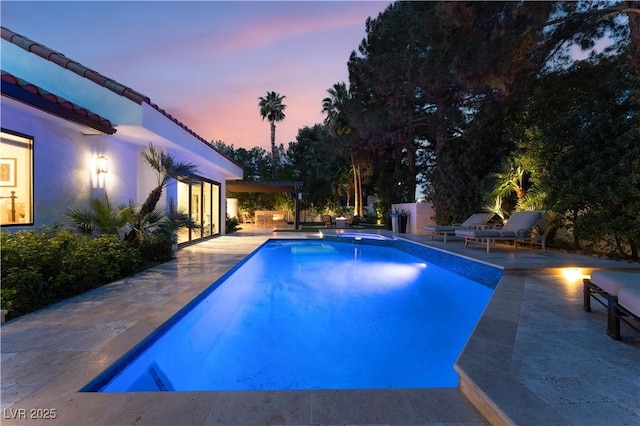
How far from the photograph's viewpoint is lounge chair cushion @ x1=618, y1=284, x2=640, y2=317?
2.77 metres

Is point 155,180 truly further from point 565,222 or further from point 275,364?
point 565,222

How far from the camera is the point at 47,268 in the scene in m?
4.40

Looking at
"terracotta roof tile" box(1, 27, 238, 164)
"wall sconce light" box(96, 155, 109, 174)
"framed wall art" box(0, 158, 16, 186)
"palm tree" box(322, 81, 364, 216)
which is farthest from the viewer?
"palm tree" box(322, 81, 364, 216)

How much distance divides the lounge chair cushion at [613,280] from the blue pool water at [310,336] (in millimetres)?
1453

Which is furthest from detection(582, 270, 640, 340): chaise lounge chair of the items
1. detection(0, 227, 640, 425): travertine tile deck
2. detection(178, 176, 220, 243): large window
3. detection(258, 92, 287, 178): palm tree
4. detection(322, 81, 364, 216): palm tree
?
detection(258, 92, 287, 178): palm tree

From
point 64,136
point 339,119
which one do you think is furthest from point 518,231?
point 339,119

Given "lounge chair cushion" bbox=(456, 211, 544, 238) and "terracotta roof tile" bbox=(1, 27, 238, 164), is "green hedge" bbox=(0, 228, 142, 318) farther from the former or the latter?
"lounge chair cushion" bbox=(456, 211, 544, 238)

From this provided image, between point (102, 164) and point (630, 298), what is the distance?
880 cm

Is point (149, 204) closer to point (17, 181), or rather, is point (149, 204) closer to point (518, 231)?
point (17, 181)

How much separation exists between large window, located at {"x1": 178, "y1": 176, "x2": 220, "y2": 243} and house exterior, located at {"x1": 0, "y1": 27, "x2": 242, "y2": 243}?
7.08ft

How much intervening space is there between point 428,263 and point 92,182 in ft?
28.0

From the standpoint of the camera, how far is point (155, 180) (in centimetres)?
891

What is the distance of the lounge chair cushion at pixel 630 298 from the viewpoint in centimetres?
277

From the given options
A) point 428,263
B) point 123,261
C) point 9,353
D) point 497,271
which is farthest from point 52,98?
point 428,263
